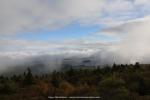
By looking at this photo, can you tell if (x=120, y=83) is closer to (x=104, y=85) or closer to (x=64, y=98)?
(x=104, y=85)

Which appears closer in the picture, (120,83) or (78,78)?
(120,83)

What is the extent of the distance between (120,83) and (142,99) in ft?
65.4

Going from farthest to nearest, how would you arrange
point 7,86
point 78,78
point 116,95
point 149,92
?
point 78,78 → point 7,86 → point 149,92 → point 116,95

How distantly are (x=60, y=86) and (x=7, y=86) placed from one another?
1242 cm

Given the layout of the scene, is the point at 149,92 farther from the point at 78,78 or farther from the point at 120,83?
the point at 78,78

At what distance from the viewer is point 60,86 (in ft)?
239

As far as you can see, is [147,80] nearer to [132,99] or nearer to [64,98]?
[132,99]

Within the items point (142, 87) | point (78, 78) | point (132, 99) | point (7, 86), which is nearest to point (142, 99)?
point (132, 99)

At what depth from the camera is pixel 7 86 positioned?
64.5 meters

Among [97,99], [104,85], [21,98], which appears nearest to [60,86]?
[104,85]

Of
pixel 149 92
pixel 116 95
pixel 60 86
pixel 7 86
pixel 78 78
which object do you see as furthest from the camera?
pixel 78 78

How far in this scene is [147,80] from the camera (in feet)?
217

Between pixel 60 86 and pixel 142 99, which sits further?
pixel 60 86

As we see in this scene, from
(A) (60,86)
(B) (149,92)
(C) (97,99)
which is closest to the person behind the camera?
(C) (97,99)
